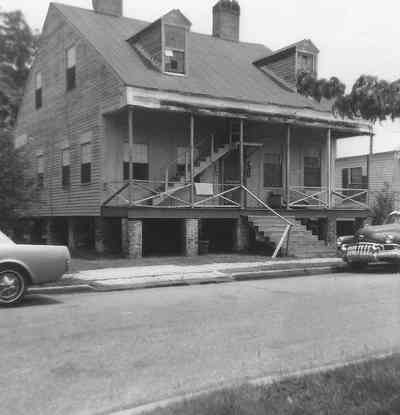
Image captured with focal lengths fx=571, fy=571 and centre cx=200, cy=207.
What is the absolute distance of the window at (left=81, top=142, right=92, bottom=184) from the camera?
21.7 meters

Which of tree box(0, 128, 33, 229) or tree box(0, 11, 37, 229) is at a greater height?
tree box(0, 11, 37, 229)

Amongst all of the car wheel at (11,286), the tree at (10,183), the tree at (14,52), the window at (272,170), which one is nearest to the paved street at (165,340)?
the car wheel at (11,286)

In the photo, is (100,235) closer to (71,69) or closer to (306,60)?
(71,69)

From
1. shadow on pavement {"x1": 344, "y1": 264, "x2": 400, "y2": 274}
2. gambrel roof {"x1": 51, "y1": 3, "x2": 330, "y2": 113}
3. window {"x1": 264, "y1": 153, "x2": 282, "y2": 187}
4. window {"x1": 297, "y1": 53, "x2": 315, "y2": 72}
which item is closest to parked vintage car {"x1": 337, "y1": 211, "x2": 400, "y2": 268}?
shadow on pavement {"x1": 344, "y1": 264, "x2": 400, "y2": 274}

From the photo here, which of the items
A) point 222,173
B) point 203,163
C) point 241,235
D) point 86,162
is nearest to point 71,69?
point 86,162

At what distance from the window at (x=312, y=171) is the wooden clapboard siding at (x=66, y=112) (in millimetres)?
9292

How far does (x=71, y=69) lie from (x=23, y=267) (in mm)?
15480

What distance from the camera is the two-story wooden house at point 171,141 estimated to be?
768 inches

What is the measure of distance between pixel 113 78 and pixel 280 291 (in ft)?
36.8

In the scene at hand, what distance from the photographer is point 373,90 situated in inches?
250

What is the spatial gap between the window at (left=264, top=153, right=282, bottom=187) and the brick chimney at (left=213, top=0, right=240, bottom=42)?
7.98 meters

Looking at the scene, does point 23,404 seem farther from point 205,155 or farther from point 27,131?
point 27,131

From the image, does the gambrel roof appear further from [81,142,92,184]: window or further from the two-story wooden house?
[81,142,92,184]: window

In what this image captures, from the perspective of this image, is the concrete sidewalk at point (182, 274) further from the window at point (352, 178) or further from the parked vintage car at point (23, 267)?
the window at point (352, 178)
